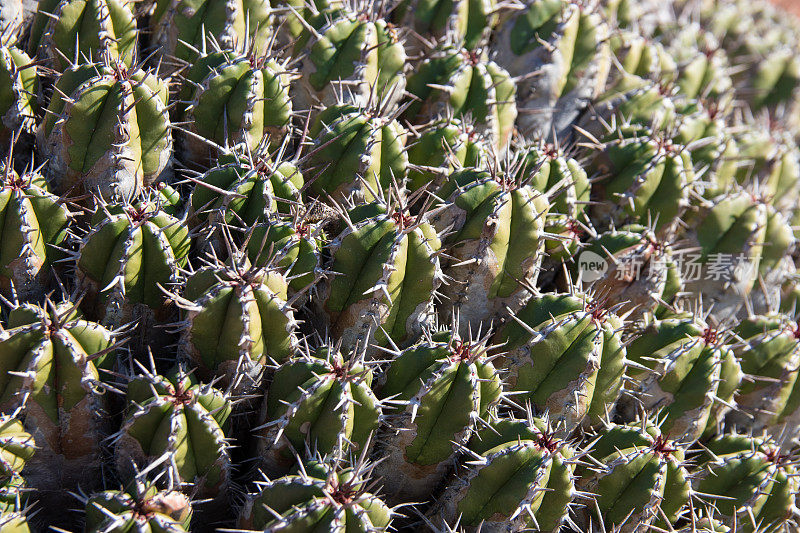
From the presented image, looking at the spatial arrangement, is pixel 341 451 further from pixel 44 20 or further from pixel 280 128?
pixel 44 20

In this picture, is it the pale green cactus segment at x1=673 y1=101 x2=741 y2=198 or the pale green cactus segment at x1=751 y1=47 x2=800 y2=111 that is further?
the pale green cactus segment at x1=751 y1=47 x2=800 y2=111

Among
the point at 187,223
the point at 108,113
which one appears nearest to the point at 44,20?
the point at 108,113

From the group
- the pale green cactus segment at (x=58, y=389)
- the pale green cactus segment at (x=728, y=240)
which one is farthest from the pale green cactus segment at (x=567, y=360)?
the pale green cactus segment at (x=58, y=389)

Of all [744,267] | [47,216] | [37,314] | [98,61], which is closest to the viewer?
[37,314]

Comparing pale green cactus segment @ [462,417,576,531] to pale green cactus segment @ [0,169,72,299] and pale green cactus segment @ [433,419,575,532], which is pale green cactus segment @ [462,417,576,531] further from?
pale green cactus segment @ [0,169,72,299]

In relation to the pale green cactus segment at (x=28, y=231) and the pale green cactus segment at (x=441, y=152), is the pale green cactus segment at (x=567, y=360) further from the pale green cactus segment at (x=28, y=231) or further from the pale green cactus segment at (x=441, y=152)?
the pale green cactus segment at (x=28, y=231)

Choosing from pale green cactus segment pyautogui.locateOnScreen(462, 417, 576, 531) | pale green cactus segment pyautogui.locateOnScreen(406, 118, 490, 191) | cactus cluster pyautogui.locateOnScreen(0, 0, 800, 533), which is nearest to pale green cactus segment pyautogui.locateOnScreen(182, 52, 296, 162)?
cactus cluster pyautogui.locateOnScreen(0, 0, 800, 533)
